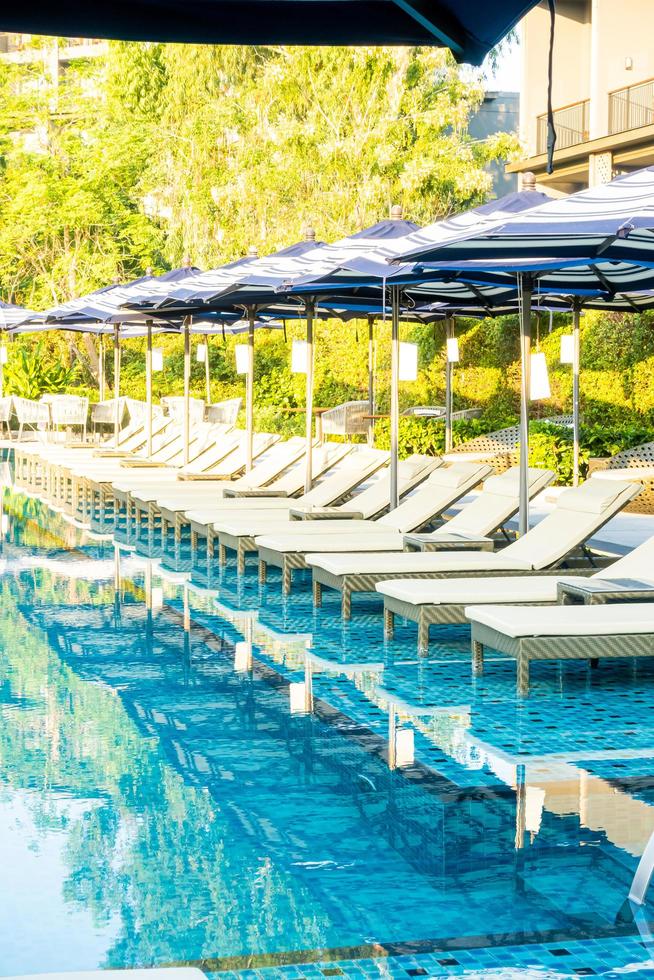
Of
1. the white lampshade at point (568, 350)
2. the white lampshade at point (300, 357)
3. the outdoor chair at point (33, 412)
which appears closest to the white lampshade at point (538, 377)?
the white lampshade at point (300, 357)

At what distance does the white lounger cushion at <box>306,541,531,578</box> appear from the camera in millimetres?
8883

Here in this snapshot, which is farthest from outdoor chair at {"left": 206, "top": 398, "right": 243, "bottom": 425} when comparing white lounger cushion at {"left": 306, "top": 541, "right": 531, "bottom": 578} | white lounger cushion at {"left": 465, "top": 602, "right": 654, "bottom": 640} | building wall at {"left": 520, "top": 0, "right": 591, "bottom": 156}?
white lounger cushion at {"left": 465, "top": 602, "right": 654, "bottom": 640}

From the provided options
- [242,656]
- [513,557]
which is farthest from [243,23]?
[513,557]

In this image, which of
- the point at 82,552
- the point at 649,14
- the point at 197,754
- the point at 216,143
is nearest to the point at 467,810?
the point at 197,754

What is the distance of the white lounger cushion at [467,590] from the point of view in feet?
25.7

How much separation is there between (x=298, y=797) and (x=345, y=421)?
16.9 meters

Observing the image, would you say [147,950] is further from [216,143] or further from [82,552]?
[216,143]

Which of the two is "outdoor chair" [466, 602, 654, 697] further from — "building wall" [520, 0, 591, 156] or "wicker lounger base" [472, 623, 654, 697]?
"building wall" [520, 0, 591, 156]

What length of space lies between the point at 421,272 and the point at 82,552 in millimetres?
4495

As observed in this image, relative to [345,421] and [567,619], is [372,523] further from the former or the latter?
[345,421]

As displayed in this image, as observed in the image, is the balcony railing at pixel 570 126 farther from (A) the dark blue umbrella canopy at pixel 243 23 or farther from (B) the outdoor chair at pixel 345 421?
(A) the dark blue umbrella canopy at pixel 243 23

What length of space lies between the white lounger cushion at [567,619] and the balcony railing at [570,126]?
27.5m

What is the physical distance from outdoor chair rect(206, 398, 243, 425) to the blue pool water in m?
16.1

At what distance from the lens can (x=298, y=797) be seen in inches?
209
